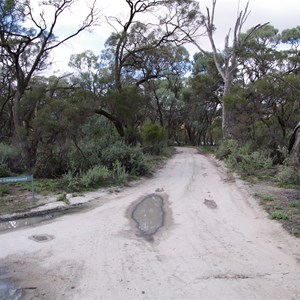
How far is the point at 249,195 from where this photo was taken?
11.3 meters

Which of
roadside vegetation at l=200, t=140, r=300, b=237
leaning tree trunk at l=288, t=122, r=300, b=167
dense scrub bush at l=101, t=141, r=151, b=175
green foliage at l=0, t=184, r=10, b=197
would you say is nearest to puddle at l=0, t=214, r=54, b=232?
green foliage at l=0, t=184, r=10, b=197

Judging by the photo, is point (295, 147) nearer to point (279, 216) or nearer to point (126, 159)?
point (126, 159)

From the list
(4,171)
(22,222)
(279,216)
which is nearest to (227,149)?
(4,171)

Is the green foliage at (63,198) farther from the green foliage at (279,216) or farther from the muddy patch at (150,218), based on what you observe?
the green foliage at (279,216)

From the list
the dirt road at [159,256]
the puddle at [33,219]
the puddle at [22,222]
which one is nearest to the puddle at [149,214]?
the dirt road at [159,256]

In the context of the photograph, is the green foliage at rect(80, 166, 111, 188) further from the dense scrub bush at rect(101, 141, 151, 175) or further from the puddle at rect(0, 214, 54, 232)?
the puddle at rect(0, 214, 54, 232)

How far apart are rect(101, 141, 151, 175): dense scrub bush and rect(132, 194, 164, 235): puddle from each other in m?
4.72

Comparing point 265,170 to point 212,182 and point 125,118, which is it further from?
point 125,118

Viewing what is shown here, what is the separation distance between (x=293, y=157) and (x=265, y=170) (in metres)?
1.72

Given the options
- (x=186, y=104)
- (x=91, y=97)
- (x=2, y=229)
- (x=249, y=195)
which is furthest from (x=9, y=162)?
(x=186, y=104)

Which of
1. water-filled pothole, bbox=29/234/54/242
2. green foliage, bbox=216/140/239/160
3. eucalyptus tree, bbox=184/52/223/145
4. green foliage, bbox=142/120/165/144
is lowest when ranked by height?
water-filled pothole, bbox=29/234/54/242

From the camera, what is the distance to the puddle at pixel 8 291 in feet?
14.9

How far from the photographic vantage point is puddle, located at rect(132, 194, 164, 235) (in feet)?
26.3

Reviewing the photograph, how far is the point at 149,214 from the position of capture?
936 centimetres
